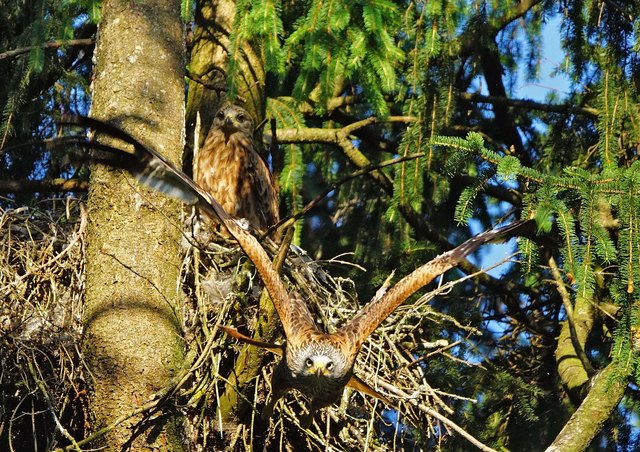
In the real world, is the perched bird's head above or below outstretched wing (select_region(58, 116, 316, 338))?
above

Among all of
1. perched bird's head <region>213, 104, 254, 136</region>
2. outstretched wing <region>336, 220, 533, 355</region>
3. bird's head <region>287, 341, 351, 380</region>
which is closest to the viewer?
bird's head <region>287, 341, 351, 380</region>

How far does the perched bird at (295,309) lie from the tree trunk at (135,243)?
0.18m

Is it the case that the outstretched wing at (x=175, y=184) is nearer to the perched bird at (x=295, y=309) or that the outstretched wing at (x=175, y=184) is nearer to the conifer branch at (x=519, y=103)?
the perched bird at (x=295, y=309)

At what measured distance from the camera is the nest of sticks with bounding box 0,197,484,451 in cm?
463

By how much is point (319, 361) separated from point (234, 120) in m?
2.75

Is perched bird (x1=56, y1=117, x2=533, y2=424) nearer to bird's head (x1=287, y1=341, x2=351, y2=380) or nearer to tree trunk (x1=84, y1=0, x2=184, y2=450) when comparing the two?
bird's head (x1=287, y1=341, x2=351, y2=380)

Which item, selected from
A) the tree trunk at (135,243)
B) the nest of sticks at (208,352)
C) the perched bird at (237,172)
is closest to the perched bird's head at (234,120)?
the perched bird at (237,172)

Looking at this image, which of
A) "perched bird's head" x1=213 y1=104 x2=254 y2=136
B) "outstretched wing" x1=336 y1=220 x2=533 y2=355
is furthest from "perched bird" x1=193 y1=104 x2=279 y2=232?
"outstretched wing" x1=336 y1=220 x2=533 y2=355

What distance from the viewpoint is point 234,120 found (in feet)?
22.0

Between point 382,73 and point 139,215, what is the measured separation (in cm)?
158

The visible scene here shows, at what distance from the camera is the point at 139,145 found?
4.20 meters

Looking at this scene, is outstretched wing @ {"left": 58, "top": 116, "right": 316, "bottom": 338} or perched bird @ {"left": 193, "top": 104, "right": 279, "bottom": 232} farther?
perched bird @ {"left": 193, "top": 104, "right": 279, "bottom": 232}

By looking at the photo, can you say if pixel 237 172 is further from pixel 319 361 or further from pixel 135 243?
pixel 319 361

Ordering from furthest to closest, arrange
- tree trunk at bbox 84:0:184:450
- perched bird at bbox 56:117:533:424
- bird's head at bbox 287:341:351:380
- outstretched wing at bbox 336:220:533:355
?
outstretched wing at bbox 336:220:533:355 < bird's head at bbox 287:341:351:380 < perched bird at bbox 56:117:533:424 < tree trunk at bbox 84:0:184:450
